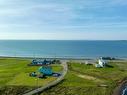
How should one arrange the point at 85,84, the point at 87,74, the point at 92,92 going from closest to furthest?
1. the point at 92,92
2. the point at 85,84
3. the point at 87,74

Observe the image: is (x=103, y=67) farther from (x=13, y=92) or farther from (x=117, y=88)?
(x=13, y=92)

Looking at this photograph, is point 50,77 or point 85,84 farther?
point 50,77

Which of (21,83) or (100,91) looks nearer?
(100,91)

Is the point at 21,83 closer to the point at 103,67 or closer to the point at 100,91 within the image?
the point at 100,91

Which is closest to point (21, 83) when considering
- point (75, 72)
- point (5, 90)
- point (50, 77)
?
point (5, 90)

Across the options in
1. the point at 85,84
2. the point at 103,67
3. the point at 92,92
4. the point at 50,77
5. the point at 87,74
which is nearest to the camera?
the point at 92,92

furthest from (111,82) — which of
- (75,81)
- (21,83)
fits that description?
(21,83)
